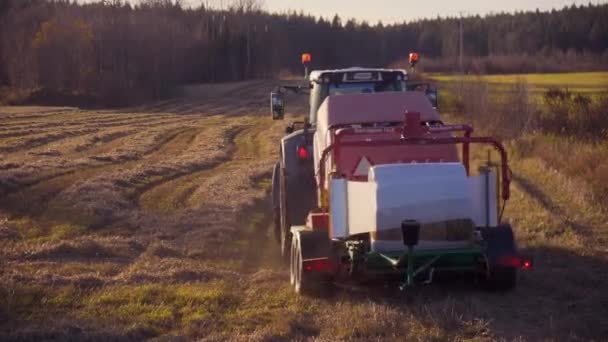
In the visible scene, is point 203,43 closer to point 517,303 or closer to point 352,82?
point 352,82

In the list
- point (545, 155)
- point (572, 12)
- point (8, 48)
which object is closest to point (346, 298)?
point (545, 155)

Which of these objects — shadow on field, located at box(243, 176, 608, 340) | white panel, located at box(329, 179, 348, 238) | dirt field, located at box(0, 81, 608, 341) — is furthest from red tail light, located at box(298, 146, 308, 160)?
white panel, located at box(329, 179, 348, 238)

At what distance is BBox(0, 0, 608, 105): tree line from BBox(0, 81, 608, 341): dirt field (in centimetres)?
3367

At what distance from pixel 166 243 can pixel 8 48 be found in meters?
60.9

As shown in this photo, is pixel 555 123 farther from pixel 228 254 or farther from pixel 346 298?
pixel 346 298

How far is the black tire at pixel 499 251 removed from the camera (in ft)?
28.3

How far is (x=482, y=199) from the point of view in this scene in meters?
8.78

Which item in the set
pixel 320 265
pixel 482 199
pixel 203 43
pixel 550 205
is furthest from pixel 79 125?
pixel 203 43

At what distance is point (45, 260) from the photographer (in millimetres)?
11211

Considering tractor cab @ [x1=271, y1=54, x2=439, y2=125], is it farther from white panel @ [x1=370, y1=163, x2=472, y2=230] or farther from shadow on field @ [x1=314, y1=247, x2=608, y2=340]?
white panel @ [x1=370, y1=163, x2=472, y2=230]

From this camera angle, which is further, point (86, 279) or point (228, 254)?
point (228, 254)

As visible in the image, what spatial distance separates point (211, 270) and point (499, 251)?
3404 mm

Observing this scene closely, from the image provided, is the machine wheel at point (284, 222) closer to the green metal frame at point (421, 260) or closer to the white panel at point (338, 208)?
the white panel at point (338, 208)

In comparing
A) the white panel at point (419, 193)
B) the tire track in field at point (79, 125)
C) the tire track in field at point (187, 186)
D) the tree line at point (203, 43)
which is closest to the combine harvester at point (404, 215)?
the white panel at point (419, 193)
